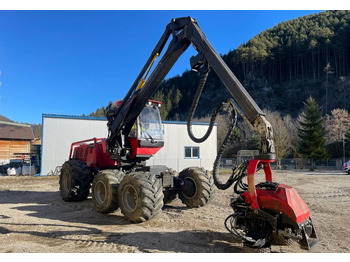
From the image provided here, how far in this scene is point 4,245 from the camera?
16.0ft

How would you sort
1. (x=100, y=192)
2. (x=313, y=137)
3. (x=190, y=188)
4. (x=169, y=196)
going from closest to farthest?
(x=100, y=192) → (x=190, y=188) → (x=169, y=196) → (x=313, y=137)

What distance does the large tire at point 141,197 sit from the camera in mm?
6160

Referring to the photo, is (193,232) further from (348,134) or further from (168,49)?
(348,134)

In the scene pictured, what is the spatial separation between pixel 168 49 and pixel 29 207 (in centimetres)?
663

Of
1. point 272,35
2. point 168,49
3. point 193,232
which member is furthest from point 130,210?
point 272,35

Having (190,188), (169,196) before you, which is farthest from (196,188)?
(169,196)

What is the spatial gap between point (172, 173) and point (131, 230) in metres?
2.57

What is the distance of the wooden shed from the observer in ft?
105

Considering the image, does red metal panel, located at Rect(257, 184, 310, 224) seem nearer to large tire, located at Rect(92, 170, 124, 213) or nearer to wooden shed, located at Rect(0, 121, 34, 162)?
large tire, located at Rect(92, 170, 124, 213)

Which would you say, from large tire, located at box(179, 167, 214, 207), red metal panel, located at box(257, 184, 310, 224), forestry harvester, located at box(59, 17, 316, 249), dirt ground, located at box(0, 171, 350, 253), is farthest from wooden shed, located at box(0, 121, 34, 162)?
red metal panel, located at box(257, 184, 310, 224)

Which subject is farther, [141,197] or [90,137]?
[90,137]

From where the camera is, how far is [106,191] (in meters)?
7.26

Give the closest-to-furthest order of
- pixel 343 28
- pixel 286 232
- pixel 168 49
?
pixel 286 232
pixel 168 49
pixel 343 28

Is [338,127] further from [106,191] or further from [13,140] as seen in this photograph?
[13,140]
